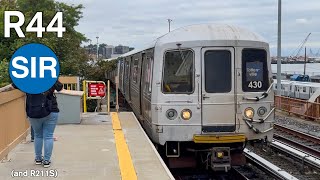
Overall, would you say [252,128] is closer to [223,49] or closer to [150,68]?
[223,49]

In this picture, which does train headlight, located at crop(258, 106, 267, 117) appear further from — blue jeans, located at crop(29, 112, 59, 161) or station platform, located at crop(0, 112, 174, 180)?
blue jeans, located at crop(29, 112, 59, 161)

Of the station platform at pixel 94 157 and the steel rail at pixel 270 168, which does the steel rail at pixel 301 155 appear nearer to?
the steel rail at pixel 270 168

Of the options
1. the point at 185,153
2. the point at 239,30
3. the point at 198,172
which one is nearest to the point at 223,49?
the point at 239,30

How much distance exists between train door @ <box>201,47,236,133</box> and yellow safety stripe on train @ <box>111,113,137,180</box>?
162cm

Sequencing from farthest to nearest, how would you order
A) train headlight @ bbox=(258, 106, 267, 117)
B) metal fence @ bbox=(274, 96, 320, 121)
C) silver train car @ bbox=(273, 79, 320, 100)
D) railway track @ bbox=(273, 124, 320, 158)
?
silver train car @ bbox=(273, 79, 320, 100) < metal fence @ bbox=(274, 96, 320, 121) < railway track @ bbox=(273, 124, 320, 158) < train headlight @ bbox=(258, 106, 267, 117)

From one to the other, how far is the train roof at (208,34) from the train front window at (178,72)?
30cm

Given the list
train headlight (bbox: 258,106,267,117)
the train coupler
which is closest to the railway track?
train headlight (bbox: 258,106,267,117)

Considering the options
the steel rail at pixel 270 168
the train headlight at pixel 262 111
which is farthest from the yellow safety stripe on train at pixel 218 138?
the steel rail at pixel 270 168

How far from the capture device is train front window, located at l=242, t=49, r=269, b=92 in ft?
31.6

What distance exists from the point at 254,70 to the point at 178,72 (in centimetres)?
152

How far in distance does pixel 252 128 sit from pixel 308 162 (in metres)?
2.63

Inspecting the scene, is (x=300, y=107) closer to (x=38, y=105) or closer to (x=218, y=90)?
(x=218, y=90)

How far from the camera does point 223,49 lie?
9523mm

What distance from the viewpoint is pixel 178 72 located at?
968 centimetres
